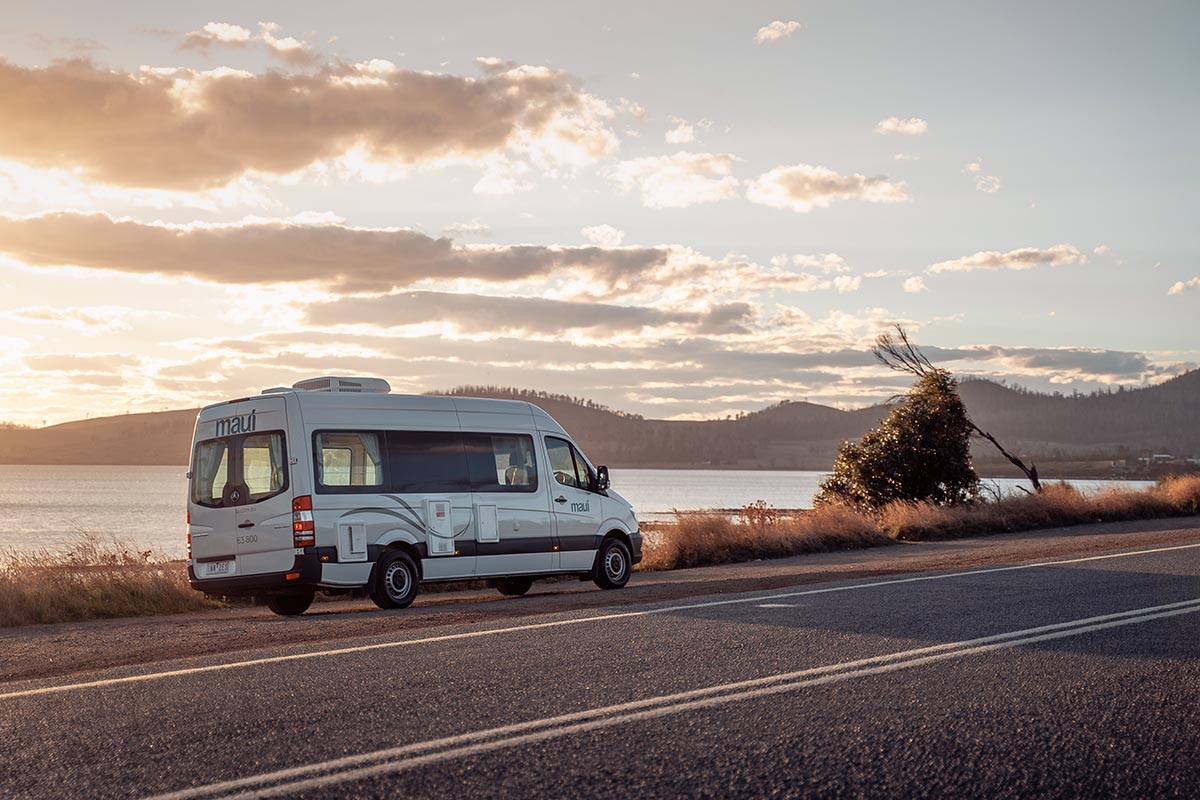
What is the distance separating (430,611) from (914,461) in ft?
65.8

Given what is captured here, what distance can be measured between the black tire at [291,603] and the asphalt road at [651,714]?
4.48m

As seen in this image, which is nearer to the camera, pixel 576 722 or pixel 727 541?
pixel 576 722

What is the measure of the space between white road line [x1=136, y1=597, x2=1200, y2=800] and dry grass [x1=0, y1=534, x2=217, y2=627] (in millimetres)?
10115

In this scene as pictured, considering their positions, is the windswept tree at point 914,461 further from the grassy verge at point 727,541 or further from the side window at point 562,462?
the side window at point 562,462

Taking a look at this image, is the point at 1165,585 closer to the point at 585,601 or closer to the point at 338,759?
the point at 585,601

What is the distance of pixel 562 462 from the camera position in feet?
51.1

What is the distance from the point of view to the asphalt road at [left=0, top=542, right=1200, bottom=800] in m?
4.88

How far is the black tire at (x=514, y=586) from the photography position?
50.5 feet

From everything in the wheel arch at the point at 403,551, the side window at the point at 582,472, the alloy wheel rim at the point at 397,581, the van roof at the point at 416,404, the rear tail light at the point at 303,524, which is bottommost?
the alloy wheel rim at the point at 397,581

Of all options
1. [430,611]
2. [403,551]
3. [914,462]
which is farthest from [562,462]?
[914,462]

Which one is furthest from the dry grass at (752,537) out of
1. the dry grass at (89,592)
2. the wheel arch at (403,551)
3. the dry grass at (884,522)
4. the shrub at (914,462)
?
the dry grass at (89,592)

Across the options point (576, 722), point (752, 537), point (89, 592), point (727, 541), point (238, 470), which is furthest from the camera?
point (752, 537)

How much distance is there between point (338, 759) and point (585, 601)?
7702 millimetres

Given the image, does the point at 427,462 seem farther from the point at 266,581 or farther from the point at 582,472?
the point at 582,472
